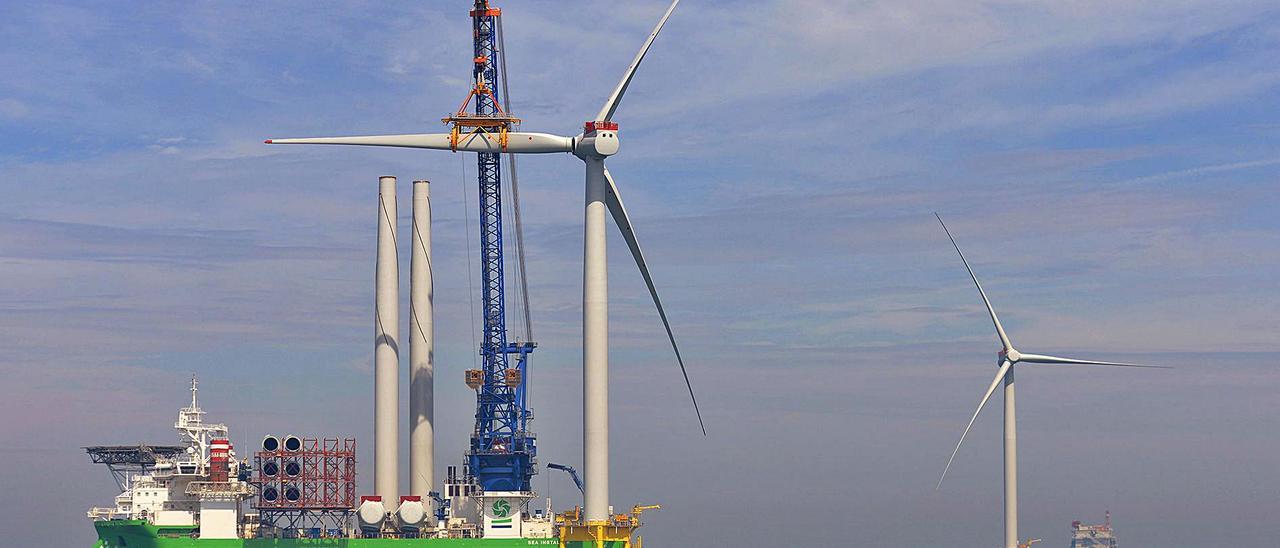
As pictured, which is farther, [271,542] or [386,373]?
[386,373]

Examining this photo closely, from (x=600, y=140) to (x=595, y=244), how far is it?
909 cm

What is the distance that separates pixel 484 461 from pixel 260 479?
2036 cm

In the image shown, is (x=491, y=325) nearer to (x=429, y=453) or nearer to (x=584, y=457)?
(x=429, y=453)

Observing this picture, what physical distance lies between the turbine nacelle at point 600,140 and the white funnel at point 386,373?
2371 cm

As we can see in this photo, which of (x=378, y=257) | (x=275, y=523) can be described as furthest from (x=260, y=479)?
(x=378, y=257)

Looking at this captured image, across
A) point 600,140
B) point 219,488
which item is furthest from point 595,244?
point 219,488

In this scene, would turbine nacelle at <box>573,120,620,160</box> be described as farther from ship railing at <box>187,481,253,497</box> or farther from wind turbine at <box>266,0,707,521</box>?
ship railing at <box>187,481,253,497</box>

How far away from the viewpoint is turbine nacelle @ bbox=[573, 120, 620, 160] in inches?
5330

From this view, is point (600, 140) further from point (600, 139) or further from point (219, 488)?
point (219, 488)

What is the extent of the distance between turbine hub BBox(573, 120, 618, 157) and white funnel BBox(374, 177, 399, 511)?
2374 centimetres

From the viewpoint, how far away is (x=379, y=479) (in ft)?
481

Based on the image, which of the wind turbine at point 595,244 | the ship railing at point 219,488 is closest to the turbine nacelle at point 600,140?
the wind turbine at point 595,244

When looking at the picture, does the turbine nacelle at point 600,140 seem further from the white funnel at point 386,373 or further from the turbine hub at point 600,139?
the white funnel at point 386,373

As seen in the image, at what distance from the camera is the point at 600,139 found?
13538cm
